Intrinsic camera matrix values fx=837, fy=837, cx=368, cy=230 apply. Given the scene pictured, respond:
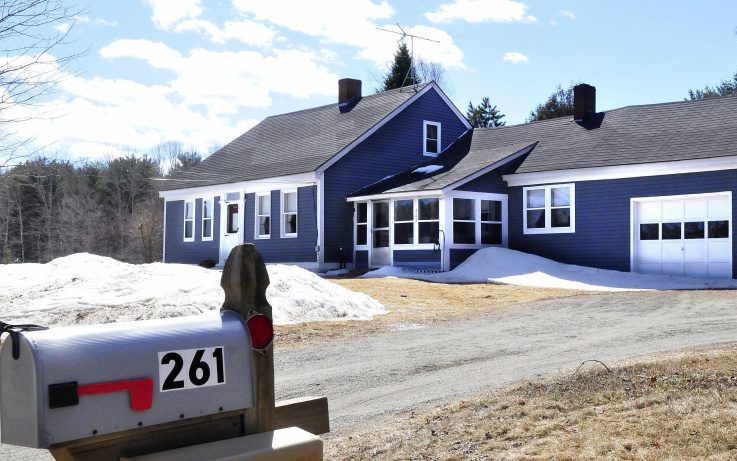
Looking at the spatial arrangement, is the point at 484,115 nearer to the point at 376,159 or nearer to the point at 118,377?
the point at 376,159

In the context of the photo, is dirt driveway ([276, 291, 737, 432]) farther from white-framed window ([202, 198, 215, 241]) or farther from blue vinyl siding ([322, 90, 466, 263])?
white-framed window ([202, 198, 215, 241])

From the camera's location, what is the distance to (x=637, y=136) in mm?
26797

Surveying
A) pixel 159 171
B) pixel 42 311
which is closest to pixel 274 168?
pixel 42 311

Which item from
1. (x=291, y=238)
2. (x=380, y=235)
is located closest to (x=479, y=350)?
(x=380, y=235)

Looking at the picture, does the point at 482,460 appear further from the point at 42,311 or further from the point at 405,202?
the point at 405,202

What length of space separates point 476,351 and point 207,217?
23724mm

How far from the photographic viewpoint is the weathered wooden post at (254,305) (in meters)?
3.08

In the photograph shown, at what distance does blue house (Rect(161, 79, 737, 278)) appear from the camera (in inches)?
944

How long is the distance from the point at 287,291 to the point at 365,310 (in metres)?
1.58

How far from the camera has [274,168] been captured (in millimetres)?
31156

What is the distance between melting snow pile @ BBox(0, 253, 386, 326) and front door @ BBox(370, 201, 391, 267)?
10.9m

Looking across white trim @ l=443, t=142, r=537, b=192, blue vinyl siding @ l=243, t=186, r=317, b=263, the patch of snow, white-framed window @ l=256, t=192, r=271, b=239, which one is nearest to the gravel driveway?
white trim @ l=443, t=142, r=537, b=192

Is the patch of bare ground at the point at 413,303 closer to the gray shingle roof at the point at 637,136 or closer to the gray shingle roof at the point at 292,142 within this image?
the gray shingle roof at the point at 637,136

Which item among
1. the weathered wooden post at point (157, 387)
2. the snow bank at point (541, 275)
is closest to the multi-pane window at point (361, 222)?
the snow bank at point (541, 275)
